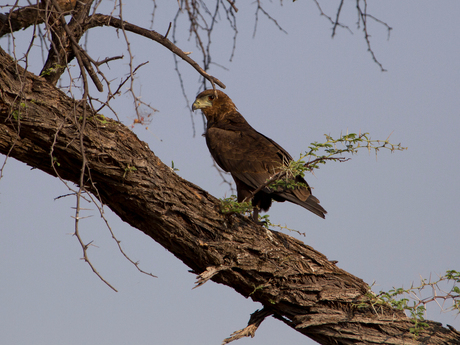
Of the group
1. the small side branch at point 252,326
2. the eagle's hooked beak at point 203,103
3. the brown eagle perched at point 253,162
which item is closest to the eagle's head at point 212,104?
the eagle's hooked beak at point 203,103

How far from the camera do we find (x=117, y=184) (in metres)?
2.61

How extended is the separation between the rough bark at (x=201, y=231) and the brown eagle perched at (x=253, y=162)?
0.70 meters

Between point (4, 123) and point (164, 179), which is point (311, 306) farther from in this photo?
point (4, 123)

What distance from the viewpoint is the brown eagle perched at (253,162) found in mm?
3721

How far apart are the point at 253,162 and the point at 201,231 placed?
1388 millimetres

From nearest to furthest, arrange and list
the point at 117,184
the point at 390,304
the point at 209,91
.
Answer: the point at 117,184
the point at 390,304
the point at 209,91

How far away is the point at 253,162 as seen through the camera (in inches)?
159

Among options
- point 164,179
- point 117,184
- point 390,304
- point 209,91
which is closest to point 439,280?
point 390,304

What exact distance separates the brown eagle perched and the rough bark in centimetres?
70

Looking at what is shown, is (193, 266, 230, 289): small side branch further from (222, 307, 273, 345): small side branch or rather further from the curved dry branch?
the curved dry branch

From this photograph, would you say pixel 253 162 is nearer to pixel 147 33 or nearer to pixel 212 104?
pixel 212 104

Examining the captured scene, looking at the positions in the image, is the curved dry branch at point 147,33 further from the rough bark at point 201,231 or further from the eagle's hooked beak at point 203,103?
the eagle's hooked beak at point 203,103

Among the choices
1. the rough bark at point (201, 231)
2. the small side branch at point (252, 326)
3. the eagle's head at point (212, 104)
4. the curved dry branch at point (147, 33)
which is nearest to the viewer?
the rough bark at point (201, 231)

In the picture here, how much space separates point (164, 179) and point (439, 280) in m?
1.74
